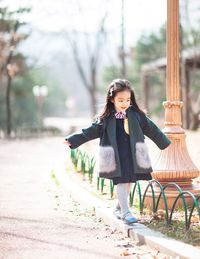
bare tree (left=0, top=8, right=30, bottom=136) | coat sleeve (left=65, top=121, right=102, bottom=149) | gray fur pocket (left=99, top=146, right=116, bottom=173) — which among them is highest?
bare tree (left=0, top=8, right=30, bottom=136)

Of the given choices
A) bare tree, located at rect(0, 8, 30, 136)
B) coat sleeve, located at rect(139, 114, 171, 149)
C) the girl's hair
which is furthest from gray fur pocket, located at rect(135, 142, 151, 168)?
bare tree, located at rect(0, 8, 30, 136)

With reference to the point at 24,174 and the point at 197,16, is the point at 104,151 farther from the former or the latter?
the point at 197,16

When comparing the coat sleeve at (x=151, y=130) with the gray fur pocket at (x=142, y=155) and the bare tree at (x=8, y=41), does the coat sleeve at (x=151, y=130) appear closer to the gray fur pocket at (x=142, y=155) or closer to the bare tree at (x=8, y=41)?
the gray fur pocket at (x=142, y=155)

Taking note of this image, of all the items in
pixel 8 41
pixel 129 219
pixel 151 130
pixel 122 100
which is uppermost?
pixel 8 41

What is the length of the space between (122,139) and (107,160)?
0.94 feet

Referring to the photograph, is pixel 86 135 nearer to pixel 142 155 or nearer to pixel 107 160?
pixel 107 160

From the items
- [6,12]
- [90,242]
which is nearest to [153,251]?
[90,242]

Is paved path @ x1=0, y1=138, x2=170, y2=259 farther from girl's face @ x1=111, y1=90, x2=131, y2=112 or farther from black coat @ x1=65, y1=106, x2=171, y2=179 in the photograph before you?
girl's face @ x1=111, y1=90, x2=131, y2=112

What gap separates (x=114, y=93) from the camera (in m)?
5.92

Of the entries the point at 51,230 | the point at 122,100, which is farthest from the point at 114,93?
the point at 51,230

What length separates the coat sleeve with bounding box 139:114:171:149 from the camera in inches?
238

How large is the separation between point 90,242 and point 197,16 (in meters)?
33.0

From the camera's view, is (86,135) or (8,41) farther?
(8,41)

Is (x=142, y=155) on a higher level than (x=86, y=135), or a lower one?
lower
